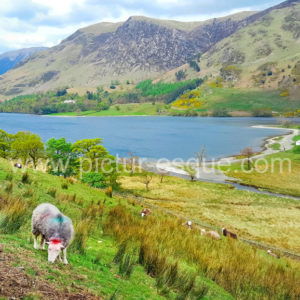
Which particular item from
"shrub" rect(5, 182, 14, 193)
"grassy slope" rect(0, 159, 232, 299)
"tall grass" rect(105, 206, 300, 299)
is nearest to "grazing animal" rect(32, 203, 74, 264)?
A: "grassy slope" rect(0, 159, 232, 299)

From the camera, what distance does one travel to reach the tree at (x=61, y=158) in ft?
148

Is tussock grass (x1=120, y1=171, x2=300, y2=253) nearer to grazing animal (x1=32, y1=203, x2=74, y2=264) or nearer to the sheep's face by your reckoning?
grazing animal (x1=32, y1=203, x2=74, y2=264)

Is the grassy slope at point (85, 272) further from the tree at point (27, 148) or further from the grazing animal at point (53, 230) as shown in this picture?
the tree at point (27, 148)

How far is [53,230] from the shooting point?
18.3ft

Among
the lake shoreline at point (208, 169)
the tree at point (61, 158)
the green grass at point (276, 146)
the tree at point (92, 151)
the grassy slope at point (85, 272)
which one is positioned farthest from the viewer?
the green grass at point (276, 146)

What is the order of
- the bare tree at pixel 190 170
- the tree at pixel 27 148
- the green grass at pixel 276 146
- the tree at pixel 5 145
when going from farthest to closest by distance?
the green grass at pixel 276 146
the bare tree at pixel 190 170
the tree at pixel 5 145
the tree at pixel 27 148

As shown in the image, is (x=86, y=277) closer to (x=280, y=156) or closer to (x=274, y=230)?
(x=274, y=230)

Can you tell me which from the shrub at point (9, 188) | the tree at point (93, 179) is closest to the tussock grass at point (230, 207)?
the tree at point (93, 179)

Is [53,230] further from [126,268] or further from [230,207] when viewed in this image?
[230,207]

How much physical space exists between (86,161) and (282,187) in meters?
39.0

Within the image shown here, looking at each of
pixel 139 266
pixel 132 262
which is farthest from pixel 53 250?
pixel 139 266

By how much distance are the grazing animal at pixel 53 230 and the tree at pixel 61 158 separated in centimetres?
4049

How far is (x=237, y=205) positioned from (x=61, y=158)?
99.4ft

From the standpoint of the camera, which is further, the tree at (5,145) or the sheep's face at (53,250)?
the tree at (5,145)
